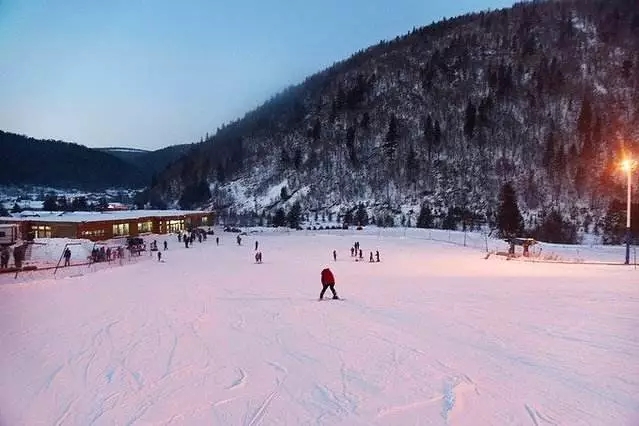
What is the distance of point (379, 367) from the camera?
731 centimetres

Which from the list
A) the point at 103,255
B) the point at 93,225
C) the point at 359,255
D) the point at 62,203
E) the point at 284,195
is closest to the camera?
the point at 103,255

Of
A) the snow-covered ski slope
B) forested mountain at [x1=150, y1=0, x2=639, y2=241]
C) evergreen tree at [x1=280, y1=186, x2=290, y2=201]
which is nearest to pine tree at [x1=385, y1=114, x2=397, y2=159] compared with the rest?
forested mountain at [x1=150, y1=0, x2=639, y2=241]

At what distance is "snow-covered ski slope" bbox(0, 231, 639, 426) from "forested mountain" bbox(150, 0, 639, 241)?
191 feet

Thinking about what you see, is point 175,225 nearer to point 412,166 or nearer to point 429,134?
point 412,166

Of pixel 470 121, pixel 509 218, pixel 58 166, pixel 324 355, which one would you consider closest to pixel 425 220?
pixel 509 218

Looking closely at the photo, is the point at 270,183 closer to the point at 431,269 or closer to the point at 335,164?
the point at 335,164

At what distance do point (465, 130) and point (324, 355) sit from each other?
9735 centimetres

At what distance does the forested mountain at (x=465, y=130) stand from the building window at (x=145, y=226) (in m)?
41.6

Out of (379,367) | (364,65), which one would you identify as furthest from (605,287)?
(364,65)

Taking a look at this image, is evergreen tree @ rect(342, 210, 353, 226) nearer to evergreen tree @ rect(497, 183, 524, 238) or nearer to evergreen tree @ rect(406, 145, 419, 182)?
evergreen tree @ rect(406, 145, 419, 182)

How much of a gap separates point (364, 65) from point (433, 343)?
139061mm

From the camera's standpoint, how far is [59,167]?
5303cm

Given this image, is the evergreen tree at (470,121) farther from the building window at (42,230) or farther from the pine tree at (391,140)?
the building window at (42,230)

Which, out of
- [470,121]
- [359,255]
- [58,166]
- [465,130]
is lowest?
[359,255]
